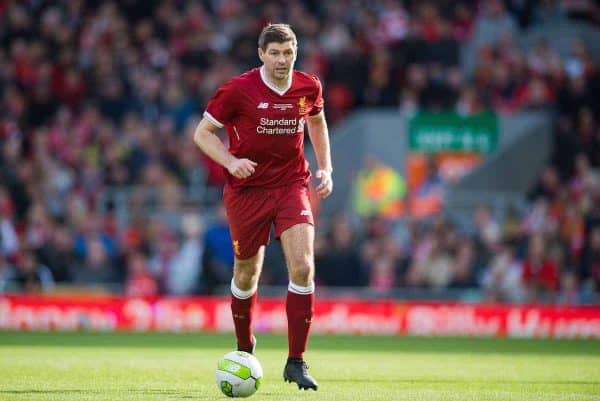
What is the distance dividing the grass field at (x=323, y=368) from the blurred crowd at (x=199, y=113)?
2.11 m

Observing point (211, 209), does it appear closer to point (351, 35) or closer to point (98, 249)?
point (98, 249)

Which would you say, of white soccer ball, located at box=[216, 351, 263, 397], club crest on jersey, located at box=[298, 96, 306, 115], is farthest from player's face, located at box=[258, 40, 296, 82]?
white soccer ball, located at box=[216, 351, 263, 397]

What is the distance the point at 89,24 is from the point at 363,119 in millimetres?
7001

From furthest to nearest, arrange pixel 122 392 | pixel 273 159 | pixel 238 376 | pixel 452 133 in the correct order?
pixel 452 133 < pixel 273 159 < pixel 122 392 < pixel 238 376

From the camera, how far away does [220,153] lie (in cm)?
891

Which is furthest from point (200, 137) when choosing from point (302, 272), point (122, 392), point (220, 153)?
point (122, 392)

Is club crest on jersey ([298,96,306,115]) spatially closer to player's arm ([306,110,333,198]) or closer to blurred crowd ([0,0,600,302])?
player's arm ([306,110,333,198])

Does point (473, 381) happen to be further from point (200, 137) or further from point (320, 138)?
point (200, 137)

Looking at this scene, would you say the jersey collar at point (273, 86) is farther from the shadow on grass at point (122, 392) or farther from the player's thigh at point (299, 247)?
the shadow on grass at point (122, 392)

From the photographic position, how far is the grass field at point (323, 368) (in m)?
8.67

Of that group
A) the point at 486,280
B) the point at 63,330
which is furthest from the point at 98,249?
the point at 486,280

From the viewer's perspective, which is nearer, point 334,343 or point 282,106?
point 282,106

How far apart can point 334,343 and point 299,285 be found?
6.50 metres

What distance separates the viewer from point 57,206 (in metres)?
21.2
